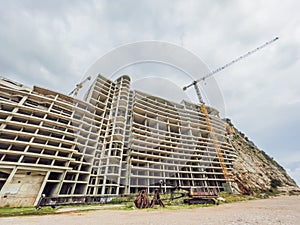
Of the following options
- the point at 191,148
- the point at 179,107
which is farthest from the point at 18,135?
the point at 179,107

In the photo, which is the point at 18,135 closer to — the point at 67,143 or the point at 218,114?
the point at 67,143

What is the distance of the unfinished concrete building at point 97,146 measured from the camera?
24719mm

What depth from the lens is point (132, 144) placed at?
121ft

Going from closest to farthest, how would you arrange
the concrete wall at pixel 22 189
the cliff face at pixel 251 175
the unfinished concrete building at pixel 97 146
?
the concrete wall at pixel 22 189 → the unfinished concrete building at pixel 97 146 → the cliff face at pixel 251 175

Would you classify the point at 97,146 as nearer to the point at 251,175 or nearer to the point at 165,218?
the point at 165,218

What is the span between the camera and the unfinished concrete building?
81.1ft

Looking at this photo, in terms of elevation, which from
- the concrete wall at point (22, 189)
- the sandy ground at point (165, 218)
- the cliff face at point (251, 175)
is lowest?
the sandy ground at point (165, 218)

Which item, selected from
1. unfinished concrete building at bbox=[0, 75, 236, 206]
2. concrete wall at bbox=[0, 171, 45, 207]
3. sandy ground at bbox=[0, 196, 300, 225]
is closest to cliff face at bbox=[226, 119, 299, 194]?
unfinished concrete building at bbox=[0, 75, 236, 206]

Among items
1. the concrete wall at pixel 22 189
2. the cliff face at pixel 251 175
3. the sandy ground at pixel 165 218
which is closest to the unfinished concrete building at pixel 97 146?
the concrete wall at pixel 22 189

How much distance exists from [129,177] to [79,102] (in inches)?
866

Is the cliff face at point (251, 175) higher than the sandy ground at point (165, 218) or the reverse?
higher

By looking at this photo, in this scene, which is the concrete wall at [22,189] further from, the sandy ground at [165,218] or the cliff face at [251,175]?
the cliff face at [251,175]

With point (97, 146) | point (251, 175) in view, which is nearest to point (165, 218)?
point (97, 146)

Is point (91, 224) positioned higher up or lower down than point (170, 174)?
lower down
